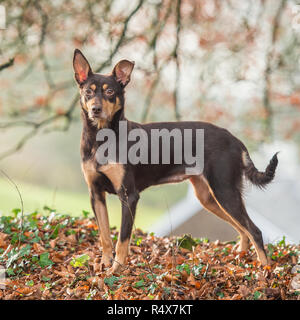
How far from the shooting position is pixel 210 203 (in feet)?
16.9

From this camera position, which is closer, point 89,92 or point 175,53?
point 89,92

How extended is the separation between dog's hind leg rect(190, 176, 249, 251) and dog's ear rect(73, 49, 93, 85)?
1.80 meters

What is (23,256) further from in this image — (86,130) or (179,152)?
(179,152)

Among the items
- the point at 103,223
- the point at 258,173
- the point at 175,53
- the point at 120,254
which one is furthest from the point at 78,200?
the point at 120,254

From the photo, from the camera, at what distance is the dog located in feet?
13.6

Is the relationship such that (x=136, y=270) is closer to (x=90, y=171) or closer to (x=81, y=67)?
(x=90, y=171)

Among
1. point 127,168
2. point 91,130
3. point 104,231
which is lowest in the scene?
point 104,231

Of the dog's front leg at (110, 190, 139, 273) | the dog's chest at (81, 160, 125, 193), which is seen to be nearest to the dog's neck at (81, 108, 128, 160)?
the dog's chest at (81, 160, 125, 193)

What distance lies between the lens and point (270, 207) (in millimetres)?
7570

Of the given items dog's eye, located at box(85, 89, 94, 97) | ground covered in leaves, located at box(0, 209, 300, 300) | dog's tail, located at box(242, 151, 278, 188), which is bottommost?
ground covered in leaves, located at box(0, 209, 300, 300)

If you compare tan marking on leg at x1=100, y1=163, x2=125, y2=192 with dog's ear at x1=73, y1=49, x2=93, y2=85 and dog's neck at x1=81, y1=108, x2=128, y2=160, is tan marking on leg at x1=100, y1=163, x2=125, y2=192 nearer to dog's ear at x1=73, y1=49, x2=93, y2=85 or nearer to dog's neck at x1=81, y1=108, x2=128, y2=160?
dog's neck at x1=81, y1=108, x2=128, y2=160

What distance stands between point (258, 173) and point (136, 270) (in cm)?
184
